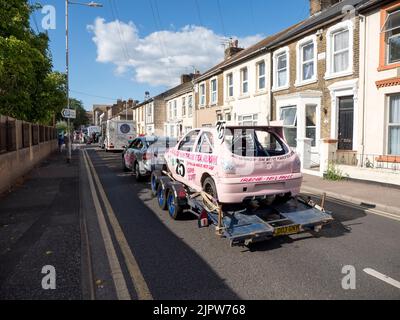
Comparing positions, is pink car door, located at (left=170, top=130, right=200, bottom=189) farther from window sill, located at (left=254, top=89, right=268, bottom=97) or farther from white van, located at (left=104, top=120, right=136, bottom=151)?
white van, located at (left=104, top=120, right=136, bottom=151)

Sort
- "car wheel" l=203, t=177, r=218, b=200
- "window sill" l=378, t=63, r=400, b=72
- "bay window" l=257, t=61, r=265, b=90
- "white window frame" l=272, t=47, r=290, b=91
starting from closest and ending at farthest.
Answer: "car wheel" l=203, t=177, r=218, b=200 < "window sill" l=378, t=63, r=400, b=72 < "white window frame" l=272, t=47, r=290, b=91 < "bay window" l=257, t=61, r=265, b=90

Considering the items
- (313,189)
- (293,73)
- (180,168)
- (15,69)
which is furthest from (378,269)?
(293,73)

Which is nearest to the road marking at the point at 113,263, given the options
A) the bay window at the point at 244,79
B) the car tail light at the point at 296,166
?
the car tail light at the point at 296,166

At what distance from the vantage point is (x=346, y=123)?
44.8 ft

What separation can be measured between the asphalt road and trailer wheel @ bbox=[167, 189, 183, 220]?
0.16 meters

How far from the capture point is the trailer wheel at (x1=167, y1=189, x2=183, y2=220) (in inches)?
272

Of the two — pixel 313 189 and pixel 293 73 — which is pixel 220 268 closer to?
pixel 313 189

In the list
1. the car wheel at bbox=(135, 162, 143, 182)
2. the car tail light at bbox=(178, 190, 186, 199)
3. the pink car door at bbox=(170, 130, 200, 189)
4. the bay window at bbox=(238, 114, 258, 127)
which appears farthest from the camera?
the bay window at bbox=(238, 114, 258, 127)

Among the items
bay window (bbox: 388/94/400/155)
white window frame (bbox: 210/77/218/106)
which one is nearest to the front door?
bay window (bbox: 388/94/400/155)

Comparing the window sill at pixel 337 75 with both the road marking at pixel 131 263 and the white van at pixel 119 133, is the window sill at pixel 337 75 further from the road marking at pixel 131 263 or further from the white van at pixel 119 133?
the white van at pixel 119 133

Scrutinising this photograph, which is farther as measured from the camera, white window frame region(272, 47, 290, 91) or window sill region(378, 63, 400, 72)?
white window frame region(272, 47, 290, 91)

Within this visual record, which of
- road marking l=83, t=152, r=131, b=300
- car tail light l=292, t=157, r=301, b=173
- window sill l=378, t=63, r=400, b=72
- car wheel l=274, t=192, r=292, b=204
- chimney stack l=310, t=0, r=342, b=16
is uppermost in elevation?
chimney stack l=310, t=0, r=342, b=16

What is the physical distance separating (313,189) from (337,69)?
6.32 metres

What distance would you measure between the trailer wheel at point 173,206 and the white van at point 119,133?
74.8 ft
